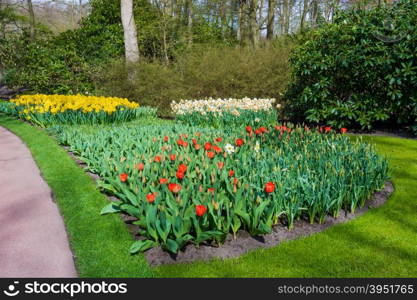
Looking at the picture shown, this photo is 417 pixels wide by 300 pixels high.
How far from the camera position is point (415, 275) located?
2.43m

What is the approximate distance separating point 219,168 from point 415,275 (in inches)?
78.1

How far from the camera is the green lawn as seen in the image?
8.23 feet

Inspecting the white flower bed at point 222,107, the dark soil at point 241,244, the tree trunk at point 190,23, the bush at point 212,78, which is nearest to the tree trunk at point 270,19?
the tree trunk at point 190,23

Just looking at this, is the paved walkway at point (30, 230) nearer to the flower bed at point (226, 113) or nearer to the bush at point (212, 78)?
the flower bed at point (226, 113)

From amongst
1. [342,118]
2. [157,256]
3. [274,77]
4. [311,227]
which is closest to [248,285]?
[157,256]

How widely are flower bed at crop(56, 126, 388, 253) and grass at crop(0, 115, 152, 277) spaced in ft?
0.54

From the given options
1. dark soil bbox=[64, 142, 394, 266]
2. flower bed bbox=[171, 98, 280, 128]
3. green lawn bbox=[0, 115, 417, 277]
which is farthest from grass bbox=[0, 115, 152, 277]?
flower bed bbox=[171, 98, 280, 128]

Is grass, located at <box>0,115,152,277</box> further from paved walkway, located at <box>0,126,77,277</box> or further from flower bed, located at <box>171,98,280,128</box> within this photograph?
flower bed, located at <box>171,98,280,128</box>

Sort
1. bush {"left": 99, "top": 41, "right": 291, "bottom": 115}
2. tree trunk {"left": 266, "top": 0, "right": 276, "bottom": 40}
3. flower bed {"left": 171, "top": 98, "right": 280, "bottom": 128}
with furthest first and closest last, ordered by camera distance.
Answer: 1. tree trunk {"left": 266, "top": 0, "right": 276, "bottom": 40}
2. bush {"left": 99, "top": 41, "right": 291, "bottom": 115}
3. flower bed {"left": 171, "top": 98, "right": 280, "bottom": 128}

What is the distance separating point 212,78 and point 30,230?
8.83 m

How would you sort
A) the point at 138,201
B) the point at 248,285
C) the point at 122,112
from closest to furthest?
1. the point at 248,285
2. the point at 138,201
3. the point at 122,112

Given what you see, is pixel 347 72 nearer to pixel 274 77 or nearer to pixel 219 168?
pixel 274 77

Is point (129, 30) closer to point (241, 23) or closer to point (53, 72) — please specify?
point (53, 72)

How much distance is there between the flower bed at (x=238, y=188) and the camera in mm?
2746
